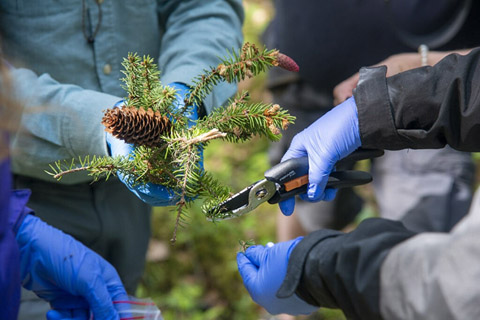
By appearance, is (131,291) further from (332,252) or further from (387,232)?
(387,232)

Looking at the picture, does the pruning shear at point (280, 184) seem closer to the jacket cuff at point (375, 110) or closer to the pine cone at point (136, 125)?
the jacket cuff at point (375, 110)

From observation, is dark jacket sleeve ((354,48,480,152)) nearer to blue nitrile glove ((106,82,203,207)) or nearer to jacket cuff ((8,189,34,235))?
blue nitrile glove ((106,82,203,207))

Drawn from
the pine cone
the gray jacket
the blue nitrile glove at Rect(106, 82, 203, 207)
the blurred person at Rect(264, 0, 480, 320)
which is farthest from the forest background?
the pine cone

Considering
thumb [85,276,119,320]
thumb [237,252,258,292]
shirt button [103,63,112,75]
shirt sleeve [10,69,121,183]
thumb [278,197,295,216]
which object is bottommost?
A: thumb [85,276,119,320]

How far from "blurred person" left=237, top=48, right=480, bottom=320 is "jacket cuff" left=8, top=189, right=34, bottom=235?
2.09 ft

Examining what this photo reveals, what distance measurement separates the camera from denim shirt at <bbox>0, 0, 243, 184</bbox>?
135 cm

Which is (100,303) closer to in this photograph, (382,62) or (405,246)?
(405,246)

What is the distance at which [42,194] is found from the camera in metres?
1.59

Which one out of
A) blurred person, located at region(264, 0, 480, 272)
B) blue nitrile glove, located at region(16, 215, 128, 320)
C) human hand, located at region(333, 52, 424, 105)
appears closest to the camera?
blue nitrile glove, located at region(16, 215, 128, 320)

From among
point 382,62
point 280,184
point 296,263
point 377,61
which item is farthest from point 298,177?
point 377,61

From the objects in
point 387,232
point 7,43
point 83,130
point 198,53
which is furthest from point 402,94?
point 7,43

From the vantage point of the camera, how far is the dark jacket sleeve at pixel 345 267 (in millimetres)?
995

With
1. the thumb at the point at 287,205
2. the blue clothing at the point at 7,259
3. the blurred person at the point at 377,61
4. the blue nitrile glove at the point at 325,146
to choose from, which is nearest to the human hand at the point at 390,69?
the blurred person at the point at 377,61

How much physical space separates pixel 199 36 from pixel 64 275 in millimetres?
849
